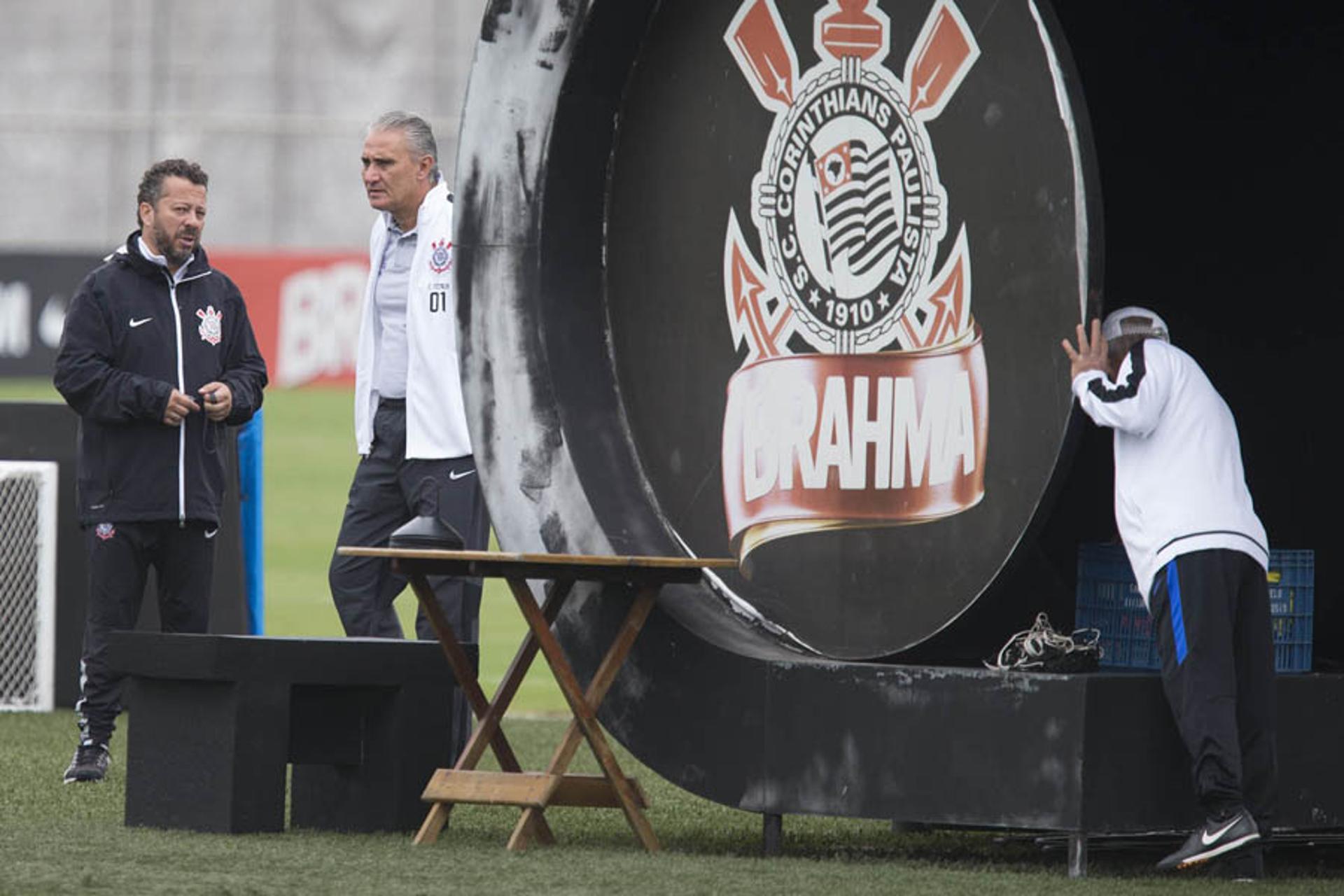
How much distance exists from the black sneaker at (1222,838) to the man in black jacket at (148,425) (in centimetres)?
343

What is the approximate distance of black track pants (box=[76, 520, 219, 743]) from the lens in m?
8.42

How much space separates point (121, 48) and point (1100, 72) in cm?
2675

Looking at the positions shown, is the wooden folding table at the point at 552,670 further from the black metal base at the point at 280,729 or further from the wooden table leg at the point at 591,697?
the black metal base at the point at 280,729

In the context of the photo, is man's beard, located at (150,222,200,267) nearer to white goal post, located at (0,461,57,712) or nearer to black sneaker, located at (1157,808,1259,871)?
white goal post, located at (0,461,57,712)

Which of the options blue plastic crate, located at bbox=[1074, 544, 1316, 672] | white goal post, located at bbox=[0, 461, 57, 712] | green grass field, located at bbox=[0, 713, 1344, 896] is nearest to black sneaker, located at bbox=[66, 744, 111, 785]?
green grass field, located at bbox=[0, 713, 1344, 896]

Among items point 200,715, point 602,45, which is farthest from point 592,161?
point 200,715

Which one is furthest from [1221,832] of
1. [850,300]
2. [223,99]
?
[223,99]

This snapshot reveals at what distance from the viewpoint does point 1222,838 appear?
21.1ft

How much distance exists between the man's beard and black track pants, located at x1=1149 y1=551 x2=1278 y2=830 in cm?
343

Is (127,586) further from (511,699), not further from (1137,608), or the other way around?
(1137,608)

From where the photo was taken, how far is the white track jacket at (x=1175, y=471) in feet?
21.7

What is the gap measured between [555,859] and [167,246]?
9.16ft

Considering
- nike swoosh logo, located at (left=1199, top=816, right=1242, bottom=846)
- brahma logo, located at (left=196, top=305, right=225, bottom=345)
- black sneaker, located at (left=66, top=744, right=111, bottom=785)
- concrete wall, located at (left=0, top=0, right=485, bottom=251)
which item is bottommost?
black sneaker, located at (left=66, top=744, right=111, bottom=785)

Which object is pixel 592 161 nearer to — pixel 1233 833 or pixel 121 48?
pixel 1233 833
